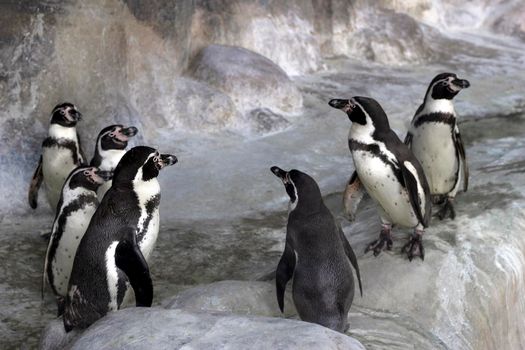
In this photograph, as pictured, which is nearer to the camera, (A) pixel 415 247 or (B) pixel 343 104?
(A) pixel 415 247

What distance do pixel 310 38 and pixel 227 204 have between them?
393 cm

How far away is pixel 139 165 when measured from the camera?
12.0 feet

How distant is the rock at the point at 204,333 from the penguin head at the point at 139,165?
87 cm

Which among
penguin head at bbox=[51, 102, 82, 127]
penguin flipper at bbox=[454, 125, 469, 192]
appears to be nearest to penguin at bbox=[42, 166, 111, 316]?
penguin head at bbox=[51, 102, 82, 127]

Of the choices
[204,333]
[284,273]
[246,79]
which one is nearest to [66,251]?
[284,273]

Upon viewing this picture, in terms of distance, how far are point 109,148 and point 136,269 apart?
149 centimetres

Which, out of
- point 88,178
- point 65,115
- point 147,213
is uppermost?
point 65,115

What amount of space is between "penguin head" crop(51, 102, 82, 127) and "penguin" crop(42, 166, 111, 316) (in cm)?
113

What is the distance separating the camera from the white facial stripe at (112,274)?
3412mm

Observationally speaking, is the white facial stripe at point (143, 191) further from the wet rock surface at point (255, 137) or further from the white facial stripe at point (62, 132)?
the white facial stripe at point (62, 132)

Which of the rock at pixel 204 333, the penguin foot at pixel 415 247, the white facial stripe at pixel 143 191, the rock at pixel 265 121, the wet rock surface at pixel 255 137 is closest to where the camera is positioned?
the rock at pixel 204 333

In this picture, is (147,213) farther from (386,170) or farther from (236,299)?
(386,170)

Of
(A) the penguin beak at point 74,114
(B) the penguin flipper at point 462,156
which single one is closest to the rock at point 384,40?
(B) the penguin flipper at point 462,156

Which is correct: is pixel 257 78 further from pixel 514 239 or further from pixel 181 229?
pixel 514 239
